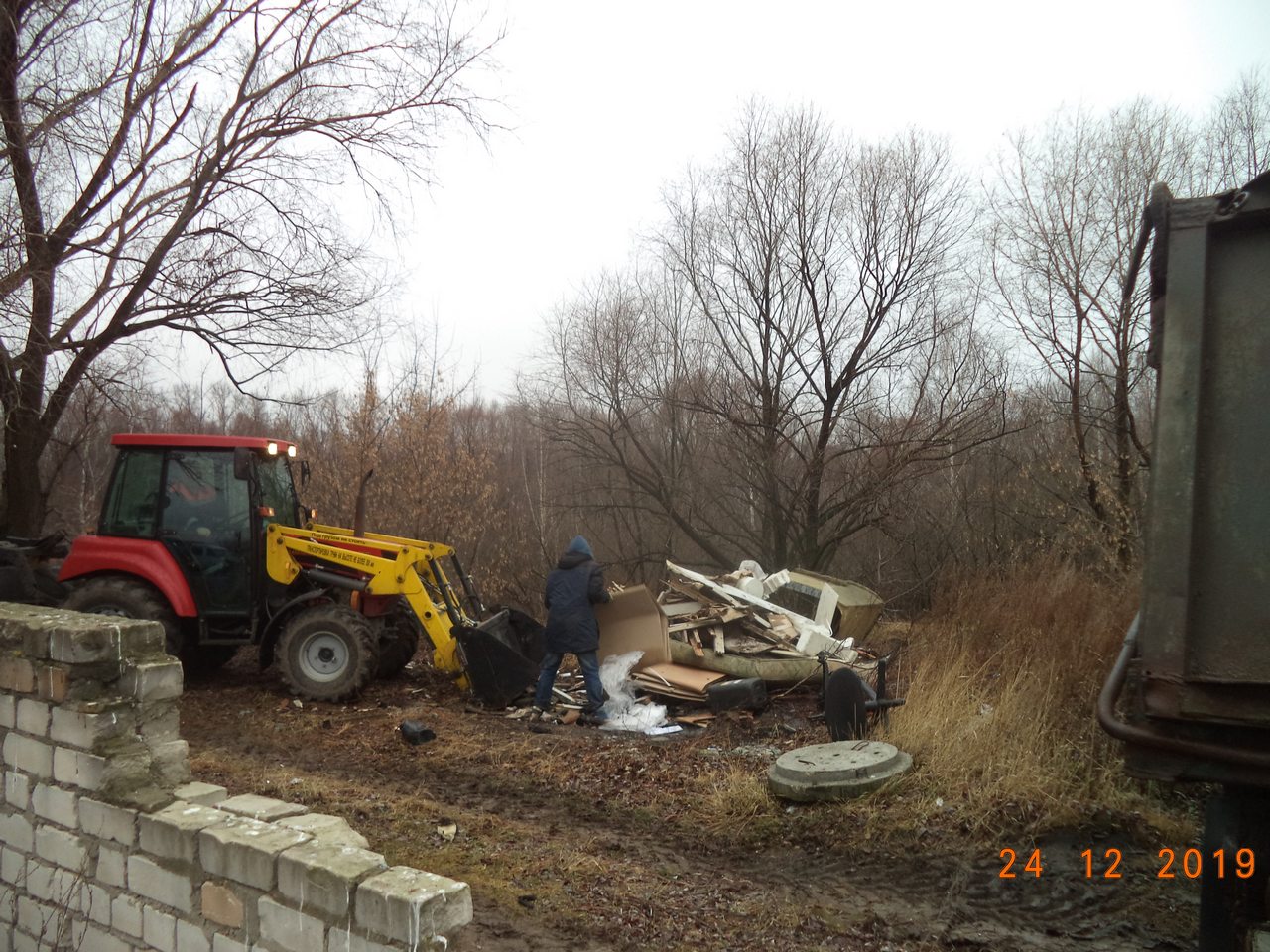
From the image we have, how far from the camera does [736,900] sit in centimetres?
465

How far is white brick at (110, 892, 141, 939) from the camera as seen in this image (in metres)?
3.91

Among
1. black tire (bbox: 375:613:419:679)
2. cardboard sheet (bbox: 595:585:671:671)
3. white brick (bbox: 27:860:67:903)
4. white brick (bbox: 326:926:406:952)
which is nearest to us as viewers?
white brick (bbox: 326:926:406:952)

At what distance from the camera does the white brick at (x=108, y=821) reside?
156 inches

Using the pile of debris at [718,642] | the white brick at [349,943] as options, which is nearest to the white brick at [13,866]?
the white brick at [349,943]

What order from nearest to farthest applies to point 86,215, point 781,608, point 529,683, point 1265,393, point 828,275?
point 1265,393
point 529,683
point 781,608
point 86,215
point 828,275

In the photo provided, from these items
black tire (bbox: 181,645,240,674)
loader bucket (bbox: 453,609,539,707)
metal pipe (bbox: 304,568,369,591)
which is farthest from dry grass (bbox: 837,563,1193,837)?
black tire (bbox: 181,645,240,674)

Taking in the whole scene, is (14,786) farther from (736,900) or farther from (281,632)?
(281,632)

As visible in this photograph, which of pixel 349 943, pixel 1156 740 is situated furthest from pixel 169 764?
pixel 1156 740

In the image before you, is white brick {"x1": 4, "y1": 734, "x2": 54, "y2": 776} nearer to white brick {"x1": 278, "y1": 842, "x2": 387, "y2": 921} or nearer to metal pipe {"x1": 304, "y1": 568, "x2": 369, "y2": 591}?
white brick {"x1": 278, "y1": 842, "x2": 387, "y2": 921}

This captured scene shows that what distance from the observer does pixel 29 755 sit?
4.44m

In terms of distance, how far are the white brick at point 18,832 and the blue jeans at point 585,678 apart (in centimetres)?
458

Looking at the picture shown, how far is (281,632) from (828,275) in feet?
33.6

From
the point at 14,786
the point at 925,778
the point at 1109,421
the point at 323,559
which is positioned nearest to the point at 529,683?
the point at 323,559

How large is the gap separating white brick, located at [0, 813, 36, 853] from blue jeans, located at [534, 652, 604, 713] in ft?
15.0
